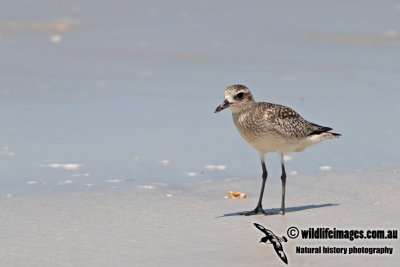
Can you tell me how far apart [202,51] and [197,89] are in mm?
2639

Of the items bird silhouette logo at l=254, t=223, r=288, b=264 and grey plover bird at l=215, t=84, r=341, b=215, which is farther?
grey plover bird at l=215, t=84, r=341, b=215

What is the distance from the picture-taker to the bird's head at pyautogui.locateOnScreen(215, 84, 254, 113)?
28.1 ft

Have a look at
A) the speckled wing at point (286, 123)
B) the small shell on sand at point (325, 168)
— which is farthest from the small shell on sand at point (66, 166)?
the small shell on sand at point (325, 168)

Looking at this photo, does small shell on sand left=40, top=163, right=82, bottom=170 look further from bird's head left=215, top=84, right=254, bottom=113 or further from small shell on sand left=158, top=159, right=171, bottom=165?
bird's head left=215, top=84, right=254, bottom=113

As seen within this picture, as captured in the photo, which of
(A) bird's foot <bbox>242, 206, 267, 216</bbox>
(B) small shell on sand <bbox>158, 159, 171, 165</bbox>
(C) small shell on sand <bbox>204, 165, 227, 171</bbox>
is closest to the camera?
(A) bird's foot <bbox>242, 206, 267, 216</bbox>

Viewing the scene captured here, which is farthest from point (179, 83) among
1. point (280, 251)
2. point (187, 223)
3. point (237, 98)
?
point (280, 251)

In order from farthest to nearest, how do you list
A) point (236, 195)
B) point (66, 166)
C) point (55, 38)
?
point (55, 38)
point (66, 166)
point (236, 195)

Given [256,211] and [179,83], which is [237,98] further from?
[179,83]

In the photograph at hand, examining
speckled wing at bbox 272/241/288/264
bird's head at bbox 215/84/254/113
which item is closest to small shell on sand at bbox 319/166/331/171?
bird's head at bbox 215/84/254/113

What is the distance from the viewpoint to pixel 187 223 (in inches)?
308

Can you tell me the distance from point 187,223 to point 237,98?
145 centimetres

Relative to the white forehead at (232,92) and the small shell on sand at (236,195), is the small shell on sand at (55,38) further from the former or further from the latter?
the white forehead at (232,92)

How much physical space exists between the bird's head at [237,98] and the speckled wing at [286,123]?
0.60 ft

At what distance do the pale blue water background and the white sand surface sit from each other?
443 millimetres
